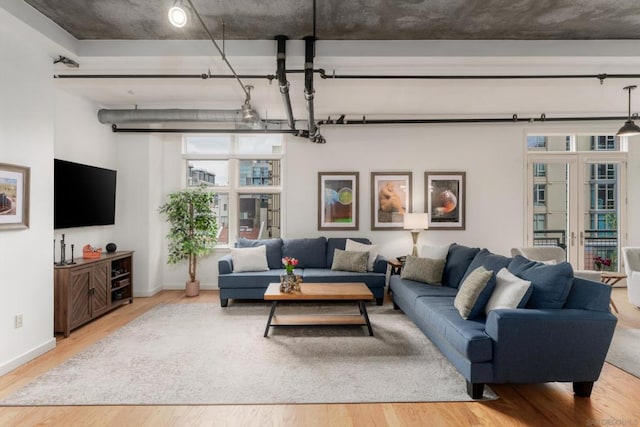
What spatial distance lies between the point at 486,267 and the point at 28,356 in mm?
4677

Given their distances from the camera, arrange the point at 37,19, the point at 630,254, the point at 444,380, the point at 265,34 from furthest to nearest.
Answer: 1. the point at 630,254
2. the point at 265,34
3. the point at 37,19
4. the point at 444,380

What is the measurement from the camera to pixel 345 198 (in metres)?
6.20

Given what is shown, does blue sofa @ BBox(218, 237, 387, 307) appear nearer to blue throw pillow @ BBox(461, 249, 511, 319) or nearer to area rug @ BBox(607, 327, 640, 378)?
blue throw pillow @ BBox(461, 249, 511, 319)

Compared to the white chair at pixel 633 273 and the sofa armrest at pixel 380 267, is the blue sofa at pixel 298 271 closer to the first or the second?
the sofa armrest at pixel 380 267


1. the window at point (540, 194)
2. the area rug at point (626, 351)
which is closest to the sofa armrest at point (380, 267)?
the area rug at point (626, 351)

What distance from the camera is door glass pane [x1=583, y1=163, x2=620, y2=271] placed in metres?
6.24

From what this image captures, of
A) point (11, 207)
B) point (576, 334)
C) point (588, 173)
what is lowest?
point (576, 334)

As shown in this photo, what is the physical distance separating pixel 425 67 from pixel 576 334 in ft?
9.55

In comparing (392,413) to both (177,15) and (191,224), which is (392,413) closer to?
(177,15)

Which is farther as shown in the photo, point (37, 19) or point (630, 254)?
point (630, 254)

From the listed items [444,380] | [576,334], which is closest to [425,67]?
[576,334]

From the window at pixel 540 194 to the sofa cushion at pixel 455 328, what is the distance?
3.87 metres

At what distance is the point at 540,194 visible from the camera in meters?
6.32

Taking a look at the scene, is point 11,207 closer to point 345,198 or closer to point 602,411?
point 345,198
